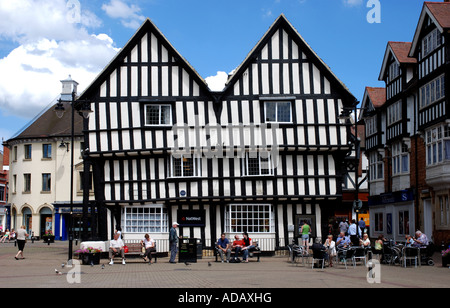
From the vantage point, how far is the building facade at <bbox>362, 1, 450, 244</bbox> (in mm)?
33312

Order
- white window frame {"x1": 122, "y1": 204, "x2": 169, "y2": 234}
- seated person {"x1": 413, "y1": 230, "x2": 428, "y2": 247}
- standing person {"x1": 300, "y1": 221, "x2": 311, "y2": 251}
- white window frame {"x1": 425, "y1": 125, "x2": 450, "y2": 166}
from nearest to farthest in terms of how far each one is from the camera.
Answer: seated person {"x1": 413, "y1": 230, "x2": 428, "y2": 247}
standing person {"x1": 300, "y1": 221, "x2": 311, "y2": 251}
white window frame {"x1": 122, "y1": 204, "x2": 169, "y2": 234}
white window frame {"x1": 425, "y1": 125, "x2": 450, "y2": 166}

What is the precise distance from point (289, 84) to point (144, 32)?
7624 millimetres

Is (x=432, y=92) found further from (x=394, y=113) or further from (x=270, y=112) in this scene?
(x=270, y=112)

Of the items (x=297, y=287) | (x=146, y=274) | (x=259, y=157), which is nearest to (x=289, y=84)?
(x=259, y=157)

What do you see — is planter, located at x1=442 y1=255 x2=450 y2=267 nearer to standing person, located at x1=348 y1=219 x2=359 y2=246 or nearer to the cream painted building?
standing person, located at x1=348 y1=219 x2=359 y2=246

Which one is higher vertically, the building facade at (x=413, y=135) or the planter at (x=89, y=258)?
the building facade at (x=413, y=135)

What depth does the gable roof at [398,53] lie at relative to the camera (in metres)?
39.7

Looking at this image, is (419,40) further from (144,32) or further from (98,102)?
(98,102)

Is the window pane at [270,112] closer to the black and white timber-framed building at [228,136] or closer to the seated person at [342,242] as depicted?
the black and white timber-framed building at [228,136]

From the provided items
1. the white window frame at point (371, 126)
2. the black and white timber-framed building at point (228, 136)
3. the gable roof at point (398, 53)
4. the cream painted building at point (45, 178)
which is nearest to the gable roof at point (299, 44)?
the black and white timber-framed building at point (228, 136)

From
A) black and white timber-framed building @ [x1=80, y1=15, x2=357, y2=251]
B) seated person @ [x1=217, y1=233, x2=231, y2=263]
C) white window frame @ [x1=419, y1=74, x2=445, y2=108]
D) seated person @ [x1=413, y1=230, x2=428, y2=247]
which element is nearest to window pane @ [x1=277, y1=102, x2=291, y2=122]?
black and white timber-framed building @ [x1=80, y1=15, x2=357, y2=251]

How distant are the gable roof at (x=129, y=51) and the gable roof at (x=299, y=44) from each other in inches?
66.9

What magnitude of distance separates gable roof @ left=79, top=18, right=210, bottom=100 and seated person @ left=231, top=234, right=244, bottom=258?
7.39 m

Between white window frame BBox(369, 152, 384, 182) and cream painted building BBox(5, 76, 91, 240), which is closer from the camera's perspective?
white window frame BBox(369, 152, 384, 182)
